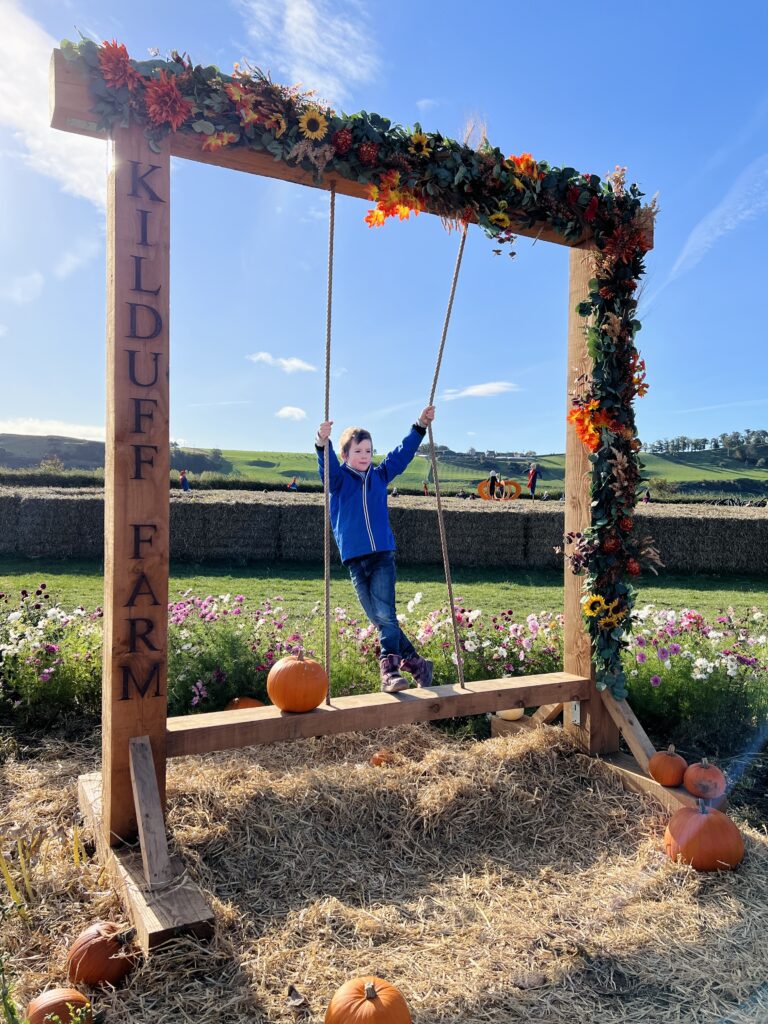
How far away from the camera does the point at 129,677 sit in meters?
3.18

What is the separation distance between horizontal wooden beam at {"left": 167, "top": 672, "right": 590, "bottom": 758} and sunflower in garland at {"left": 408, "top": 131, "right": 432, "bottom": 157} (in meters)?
2.79

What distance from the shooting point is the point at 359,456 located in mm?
4406

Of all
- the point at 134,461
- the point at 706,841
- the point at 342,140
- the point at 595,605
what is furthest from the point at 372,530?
the point at 706,841

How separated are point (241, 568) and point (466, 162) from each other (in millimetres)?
10006

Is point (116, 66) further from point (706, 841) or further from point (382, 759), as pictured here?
point (706, 841)

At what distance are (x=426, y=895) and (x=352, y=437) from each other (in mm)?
2489

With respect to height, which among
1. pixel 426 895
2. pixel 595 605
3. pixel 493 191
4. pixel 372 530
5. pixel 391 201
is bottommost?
pixel 426 895

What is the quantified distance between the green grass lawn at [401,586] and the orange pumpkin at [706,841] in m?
5.76

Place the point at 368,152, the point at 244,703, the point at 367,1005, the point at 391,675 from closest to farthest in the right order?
the point at 367,1005 < the point at 368,152 < the point at 391,675 < the point at 244,703

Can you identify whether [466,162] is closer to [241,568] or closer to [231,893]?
[231,893]

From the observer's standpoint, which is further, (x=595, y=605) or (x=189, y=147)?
(x=595, y=605)

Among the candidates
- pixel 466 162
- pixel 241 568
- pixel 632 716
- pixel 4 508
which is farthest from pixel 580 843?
pixel 4 508

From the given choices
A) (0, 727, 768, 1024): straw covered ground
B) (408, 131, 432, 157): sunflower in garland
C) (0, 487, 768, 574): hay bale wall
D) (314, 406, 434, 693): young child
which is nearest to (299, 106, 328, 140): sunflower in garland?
(408, 131, 432, 157): sunflower in garland

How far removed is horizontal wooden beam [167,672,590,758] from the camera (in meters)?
3.40
